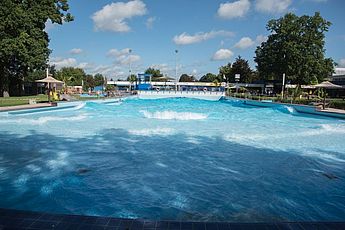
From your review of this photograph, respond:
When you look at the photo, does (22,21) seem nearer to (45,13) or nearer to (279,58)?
(45,13)

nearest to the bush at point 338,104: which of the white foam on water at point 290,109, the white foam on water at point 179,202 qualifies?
the white foam on water at point 290,109

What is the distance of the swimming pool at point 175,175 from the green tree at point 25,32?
1835cm

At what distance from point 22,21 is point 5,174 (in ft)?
82.1

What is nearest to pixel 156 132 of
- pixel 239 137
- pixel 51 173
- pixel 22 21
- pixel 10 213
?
pixel 239 137

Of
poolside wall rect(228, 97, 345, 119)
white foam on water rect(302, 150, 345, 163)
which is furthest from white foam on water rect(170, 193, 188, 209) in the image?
poolside wall rect(228, 97, 345, 119)

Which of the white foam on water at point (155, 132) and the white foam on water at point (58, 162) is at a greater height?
the white foam on water at point (58, 162)

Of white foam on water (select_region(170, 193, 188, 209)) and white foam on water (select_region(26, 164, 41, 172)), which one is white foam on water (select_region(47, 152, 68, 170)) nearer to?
white foam on water (select_region(26, 164, 41, 172))

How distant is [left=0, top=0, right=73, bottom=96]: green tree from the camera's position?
24.9 metres

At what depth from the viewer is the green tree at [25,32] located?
24.9 metres

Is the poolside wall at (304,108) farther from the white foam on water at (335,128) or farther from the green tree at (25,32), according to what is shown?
the green tree at (25,32)

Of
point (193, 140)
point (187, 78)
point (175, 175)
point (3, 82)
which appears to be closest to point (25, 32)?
point (3, 82)

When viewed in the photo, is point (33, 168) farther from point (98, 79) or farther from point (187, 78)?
point (187, 78)

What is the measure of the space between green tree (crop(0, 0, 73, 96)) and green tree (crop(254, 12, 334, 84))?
3307cm

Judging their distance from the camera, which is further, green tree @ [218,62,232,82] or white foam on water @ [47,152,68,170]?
green tree @ [218,62,232,82]
